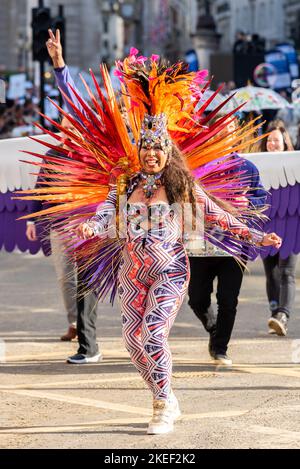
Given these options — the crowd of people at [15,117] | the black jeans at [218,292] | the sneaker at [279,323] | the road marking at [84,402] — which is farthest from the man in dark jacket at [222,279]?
the crowd of people at [15,117]

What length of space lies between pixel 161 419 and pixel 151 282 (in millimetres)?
677

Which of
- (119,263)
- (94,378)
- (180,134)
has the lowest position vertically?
(94,378)

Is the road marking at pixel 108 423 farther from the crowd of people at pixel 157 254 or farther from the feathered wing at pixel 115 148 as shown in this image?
the feathered wing at pixel 115 148

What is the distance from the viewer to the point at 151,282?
7.26 metres

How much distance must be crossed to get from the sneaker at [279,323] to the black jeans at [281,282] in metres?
0.05

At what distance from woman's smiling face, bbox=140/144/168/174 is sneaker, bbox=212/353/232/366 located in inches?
90.7

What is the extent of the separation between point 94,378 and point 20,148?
212cm

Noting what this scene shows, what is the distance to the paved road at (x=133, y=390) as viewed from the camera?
275 inches

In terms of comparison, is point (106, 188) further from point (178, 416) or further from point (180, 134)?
point (178, 416)

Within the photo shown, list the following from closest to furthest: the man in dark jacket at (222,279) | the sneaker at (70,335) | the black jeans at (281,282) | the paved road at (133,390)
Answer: the paved road at (133,390), the man in dark jacket at (222,279), the sneaker at (70,335), the black jeans at (281,282)

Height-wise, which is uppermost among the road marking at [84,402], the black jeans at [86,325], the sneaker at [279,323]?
the black jeans at [86,325]
